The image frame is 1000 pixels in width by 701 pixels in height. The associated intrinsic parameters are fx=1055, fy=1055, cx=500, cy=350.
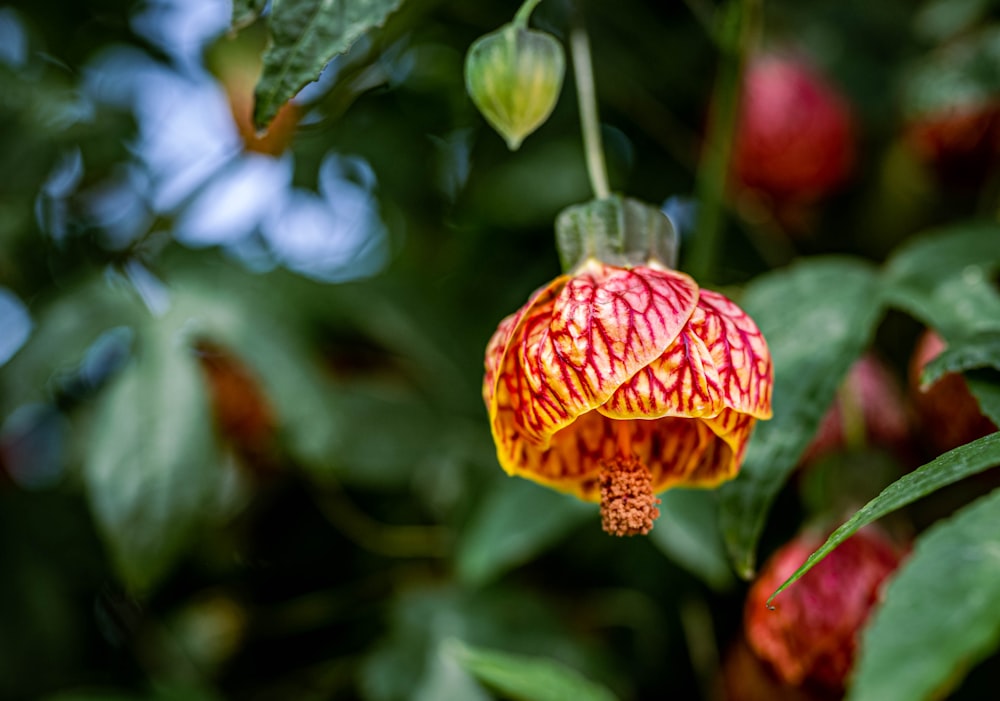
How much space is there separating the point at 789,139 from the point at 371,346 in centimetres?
47

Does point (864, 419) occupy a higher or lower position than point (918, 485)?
→ lower

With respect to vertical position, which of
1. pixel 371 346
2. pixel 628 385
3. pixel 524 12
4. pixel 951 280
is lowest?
pixel 371 346

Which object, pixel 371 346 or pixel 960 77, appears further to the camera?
pixel 371 346

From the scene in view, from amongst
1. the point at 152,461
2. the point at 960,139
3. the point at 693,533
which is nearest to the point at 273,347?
the point at 152,461

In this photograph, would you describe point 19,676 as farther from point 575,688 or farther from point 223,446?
point 575,688

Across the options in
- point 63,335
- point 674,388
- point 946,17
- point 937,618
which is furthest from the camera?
point 946,17

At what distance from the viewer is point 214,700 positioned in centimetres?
89

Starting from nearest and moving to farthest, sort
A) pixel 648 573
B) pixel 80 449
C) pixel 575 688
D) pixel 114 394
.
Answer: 1. pixel 575 688
2. pixel 114 394
3. pixel 648 573
4. pixel 80 449

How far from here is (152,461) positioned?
775 mm

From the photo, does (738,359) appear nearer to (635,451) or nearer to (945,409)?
(635,451)

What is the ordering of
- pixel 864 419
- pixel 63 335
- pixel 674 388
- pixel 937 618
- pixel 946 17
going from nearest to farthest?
pixel 937 618 → pixel 674 388 → pixel 864 419 → pixel 63 335 → pixel 946 17

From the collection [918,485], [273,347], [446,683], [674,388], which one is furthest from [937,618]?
[273,347]

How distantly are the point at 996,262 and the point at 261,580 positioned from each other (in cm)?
80

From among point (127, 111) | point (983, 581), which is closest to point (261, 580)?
point (127, 111)
